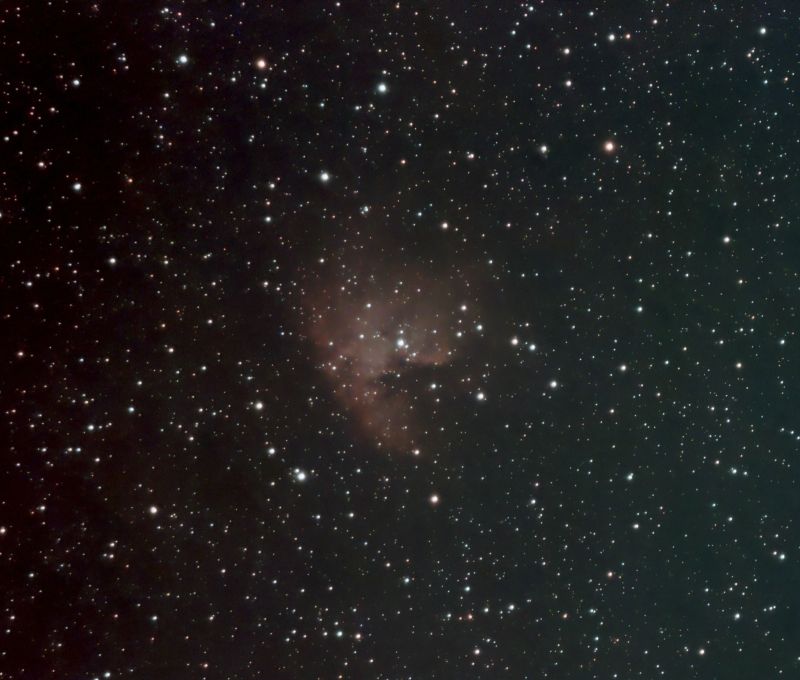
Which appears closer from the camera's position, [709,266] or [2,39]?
[2,39]

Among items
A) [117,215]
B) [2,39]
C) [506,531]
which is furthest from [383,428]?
[2,39]

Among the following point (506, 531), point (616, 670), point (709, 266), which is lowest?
point (616, 670)

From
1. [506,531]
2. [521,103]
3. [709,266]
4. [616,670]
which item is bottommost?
[616,670]

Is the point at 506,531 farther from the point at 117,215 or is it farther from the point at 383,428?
the point at 117,215

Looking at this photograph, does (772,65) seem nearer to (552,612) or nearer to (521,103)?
(521,103)

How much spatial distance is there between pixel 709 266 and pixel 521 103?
202 mm

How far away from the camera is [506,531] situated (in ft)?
1.66

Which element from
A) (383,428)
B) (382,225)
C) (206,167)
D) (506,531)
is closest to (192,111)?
(206,167)

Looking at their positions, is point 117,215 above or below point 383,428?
above

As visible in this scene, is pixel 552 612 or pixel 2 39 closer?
pixel 2 39

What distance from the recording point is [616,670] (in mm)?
535

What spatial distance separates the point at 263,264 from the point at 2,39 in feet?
0.68

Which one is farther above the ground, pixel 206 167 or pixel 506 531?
pixel 206 167

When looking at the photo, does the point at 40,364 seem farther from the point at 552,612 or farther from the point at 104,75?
the point at 552,612
